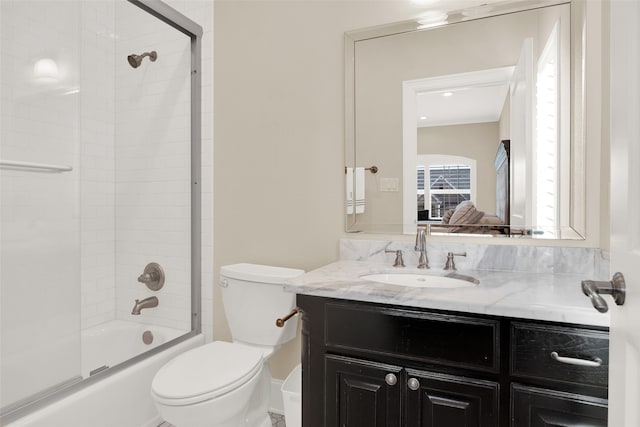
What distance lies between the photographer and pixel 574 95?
58.8 inches

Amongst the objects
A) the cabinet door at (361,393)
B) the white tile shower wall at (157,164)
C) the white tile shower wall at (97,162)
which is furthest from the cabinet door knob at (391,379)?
the white tile shower wall at (97,162)

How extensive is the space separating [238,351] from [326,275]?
0.59 meters

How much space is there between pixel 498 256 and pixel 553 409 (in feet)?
2.26

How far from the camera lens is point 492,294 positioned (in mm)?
1203

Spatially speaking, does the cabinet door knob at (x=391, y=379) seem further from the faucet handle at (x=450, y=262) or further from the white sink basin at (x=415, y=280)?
the faucet handle at (x=450, y=262)

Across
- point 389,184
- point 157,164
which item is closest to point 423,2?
point 389,184

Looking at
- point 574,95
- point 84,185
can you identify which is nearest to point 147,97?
point 84,185

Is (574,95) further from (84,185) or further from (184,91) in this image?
(84,185)

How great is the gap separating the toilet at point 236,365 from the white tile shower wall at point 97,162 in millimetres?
1047

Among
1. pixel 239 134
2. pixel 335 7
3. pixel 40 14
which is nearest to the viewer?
pixel 40 14

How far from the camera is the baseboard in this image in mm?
2070

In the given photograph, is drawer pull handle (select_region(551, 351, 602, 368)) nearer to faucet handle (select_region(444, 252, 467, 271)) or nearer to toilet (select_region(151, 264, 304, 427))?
faucet handle (select_region(444, 252, 467, 271))

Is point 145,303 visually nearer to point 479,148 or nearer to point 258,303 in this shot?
point 258,303

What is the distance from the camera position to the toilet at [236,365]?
1.41 meters
